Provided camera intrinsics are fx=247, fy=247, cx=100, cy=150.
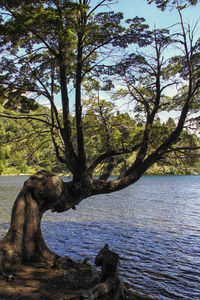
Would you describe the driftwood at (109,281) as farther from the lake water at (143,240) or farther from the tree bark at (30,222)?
the lake water at (143,240)

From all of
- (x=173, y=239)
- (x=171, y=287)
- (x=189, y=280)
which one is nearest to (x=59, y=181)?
(x=171, y=287)

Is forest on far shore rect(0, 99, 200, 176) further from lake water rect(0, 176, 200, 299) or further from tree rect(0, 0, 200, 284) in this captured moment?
lake water rect(0, 176, 200, 299)

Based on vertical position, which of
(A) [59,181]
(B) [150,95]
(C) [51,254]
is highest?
(B) [150,95]

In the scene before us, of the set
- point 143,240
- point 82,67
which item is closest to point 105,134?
point 82,67

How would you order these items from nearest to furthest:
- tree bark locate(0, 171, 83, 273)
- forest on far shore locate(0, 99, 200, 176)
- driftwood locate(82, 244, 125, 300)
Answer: driftwood locate(82, 244, 125, 300) → tree bark locate(0, 171, 83, 273) → forest on far shore locate(0, 99, 200, 176)

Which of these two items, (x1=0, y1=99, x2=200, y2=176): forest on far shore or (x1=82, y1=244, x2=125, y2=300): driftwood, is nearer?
(x1=82, y1=244, x2=125, y2=300): driftwood

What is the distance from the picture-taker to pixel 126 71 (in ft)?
31.0

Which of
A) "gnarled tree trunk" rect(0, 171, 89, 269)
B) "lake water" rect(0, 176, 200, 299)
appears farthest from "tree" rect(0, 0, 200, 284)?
"lake water" rect(0, 176, 200, 299)

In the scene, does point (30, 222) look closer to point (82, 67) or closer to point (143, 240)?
point (82, 67)

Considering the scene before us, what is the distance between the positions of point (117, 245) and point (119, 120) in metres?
7.93

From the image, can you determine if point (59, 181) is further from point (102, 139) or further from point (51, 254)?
point (102, 139)

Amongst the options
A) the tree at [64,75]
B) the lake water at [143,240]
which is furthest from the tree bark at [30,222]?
the lake water at [143,240]

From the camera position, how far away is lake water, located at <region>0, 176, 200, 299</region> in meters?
10.5

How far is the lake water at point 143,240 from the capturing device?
34.3ft
